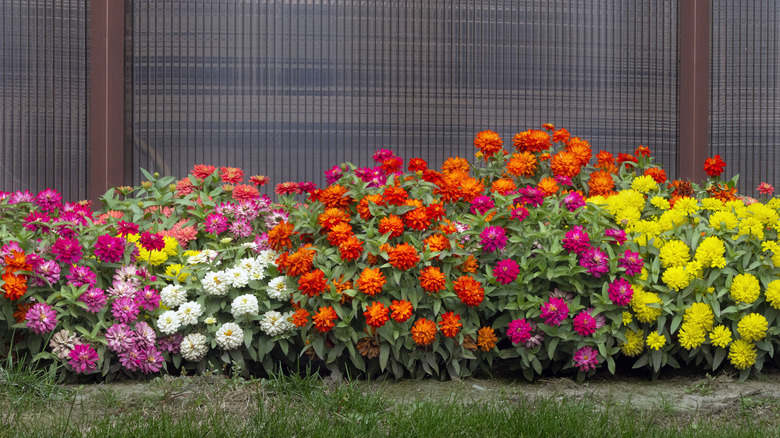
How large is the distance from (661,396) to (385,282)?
93 cm

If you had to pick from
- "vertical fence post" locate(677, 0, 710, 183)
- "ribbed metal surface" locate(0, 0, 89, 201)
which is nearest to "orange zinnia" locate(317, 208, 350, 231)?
"ribbed metal surface" locate(0, 0, 89, 201)

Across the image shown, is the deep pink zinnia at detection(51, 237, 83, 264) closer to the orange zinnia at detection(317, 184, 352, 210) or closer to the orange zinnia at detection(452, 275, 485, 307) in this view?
the orange zinnia at detection(317, 184, 352, 210)

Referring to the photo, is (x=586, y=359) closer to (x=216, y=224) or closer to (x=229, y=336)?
(x=229, y=336)

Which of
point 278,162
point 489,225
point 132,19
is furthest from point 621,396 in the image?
point 132,19

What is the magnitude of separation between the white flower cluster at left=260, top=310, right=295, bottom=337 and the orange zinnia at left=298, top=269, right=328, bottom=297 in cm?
15

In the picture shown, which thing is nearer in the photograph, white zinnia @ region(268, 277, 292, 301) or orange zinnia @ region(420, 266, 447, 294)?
orange zinnia @ region(420, 266, 447, 294)

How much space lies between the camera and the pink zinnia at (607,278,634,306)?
2.17 m

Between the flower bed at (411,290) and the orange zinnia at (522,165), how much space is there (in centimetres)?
23

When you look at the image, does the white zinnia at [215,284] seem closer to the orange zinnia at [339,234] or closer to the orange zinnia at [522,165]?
the orange zinnia at [339,234]

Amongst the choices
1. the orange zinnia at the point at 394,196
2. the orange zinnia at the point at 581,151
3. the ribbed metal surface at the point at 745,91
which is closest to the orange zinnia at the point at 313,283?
the orange zinnia at the point at 394,196

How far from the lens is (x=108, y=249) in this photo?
7.36ft

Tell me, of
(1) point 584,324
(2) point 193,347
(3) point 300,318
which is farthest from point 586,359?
(2) point 193,347

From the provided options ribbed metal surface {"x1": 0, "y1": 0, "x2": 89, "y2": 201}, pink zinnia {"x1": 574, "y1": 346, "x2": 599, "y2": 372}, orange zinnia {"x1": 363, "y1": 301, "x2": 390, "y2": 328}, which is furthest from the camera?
ribbed metal surface {"x1": 0, "y1": 0, "x2": 89, "y2": 201}

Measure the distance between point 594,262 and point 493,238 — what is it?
1.15 feet
